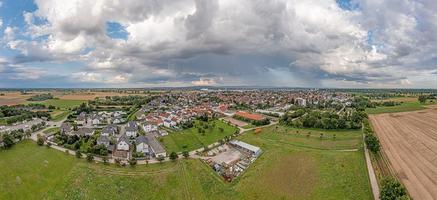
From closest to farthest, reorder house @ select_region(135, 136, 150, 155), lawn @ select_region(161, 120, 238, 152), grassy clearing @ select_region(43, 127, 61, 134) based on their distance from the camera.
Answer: house @ select_region(135, 136, 150, 155) < lawn @ select_region(161, 120, 238, 152) < grassy clearing @ select_region(43, 127, 61, 134)

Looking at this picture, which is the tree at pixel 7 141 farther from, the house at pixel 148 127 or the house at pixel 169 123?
the house at pixel 169 123

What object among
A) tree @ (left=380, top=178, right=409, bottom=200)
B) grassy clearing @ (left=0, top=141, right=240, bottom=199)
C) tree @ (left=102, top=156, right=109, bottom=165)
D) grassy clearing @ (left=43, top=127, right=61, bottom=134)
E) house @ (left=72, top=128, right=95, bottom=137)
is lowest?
grassy clearing @ (left=0, top=141, right=240, bottom=199)

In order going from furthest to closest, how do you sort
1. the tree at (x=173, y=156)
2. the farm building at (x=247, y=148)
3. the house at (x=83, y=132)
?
the house at (x=83, y=132)
the farm building at (x=247, y=148)
the tree at (x=173, y=156)

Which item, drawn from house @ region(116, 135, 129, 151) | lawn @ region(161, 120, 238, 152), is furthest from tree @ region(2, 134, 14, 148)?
lawn @ region(161, 120, 238, 152)

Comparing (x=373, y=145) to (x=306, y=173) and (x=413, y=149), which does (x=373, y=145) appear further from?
(x=306, y=173)

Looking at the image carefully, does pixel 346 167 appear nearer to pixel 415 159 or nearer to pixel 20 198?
pixel 415 159

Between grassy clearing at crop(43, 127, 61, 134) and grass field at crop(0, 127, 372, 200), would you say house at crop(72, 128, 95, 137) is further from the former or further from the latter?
grass field at crop(0, 127, 372, 200)

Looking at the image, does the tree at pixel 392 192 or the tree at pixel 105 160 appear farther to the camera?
the tree at pixel 105 160

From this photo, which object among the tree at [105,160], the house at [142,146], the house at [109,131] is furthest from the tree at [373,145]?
the house at [109,131]
